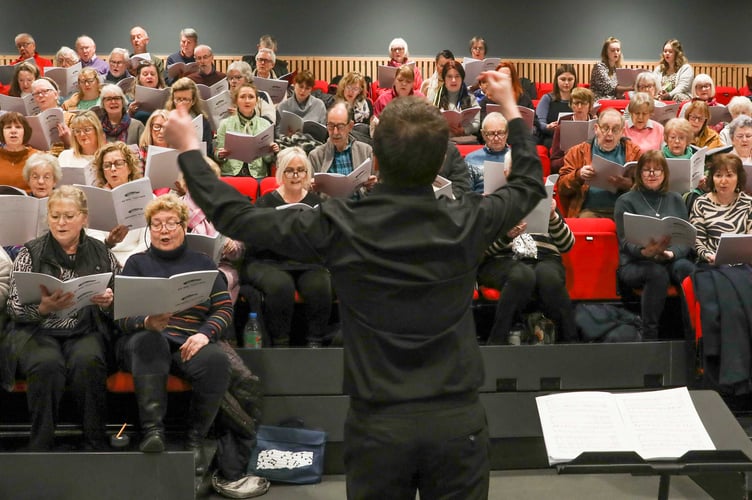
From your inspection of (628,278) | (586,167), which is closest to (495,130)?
(586,167)

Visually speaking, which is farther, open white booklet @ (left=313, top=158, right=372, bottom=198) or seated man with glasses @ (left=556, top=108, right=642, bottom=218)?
seated man with glasses @ (left=556, top=108, right=642, bottom=218)

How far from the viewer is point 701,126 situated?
655cm

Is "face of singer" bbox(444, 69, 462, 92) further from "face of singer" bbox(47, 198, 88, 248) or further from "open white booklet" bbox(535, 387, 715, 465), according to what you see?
"open white booklet" bbox(535, 387, 715, 465)

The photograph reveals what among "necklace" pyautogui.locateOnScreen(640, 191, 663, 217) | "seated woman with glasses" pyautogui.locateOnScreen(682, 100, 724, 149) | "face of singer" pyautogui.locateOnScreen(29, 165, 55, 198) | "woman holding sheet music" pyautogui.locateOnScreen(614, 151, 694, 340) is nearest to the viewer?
"woman holding sheet music" pyautogui.locateOnScreen(614, 151, 694, 340)

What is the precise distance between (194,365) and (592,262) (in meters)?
2.15

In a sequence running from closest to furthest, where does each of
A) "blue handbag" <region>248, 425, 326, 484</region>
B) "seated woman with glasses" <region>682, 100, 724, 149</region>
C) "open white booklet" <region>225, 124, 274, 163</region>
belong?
"blue handbag" <region>248, 425, 326, 484</region>
"open white booklet" <region>225, 124, 274, 163</region>
"seated woman with glasses" <region>682, 100, 724, 149</region>

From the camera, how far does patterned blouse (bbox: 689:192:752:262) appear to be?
183 inches

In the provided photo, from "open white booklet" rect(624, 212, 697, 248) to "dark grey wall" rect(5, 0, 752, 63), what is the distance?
7.66 meters

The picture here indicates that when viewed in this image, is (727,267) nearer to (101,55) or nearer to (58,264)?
(58,264)

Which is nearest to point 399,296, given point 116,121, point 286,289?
point 286,289

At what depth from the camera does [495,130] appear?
5.28 m

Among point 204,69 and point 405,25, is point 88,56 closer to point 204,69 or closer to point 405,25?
point 204,69

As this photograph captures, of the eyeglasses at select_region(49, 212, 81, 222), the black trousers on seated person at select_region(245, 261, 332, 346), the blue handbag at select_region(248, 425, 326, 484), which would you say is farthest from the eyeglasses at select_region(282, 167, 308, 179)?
the blue handbag at select_region(248, 425, 326, 484)

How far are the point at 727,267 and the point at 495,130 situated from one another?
1.50 meters
